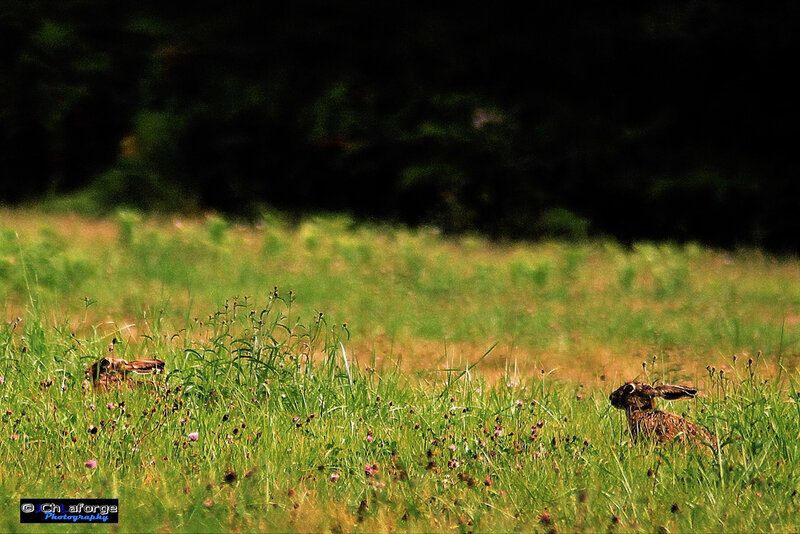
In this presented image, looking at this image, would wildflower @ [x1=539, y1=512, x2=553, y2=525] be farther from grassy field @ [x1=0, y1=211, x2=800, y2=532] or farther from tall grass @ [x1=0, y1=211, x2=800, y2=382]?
tall grass @ [x1=0, y1=211, x2=800, y2=382]

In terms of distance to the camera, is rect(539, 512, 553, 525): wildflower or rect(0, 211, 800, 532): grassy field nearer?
rect(539, 512, 553, 525): wildflower

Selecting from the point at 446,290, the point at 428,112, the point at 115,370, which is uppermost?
the point at 428,112

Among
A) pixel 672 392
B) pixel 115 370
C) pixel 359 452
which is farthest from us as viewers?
pixel 115 370

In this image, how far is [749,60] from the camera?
42.4 feet

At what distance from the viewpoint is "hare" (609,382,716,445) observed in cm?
367

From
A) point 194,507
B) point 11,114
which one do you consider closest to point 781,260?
point 194,507

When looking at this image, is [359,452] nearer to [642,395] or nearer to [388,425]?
[388,425]

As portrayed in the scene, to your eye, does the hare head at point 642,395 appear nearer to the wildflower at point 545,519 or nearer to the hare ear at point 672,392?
the hare ear at point 672,392

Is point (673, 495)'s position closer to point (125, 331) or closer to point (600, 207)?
point (125, 331)

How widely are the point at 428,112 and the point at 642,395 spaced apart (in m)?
10.9

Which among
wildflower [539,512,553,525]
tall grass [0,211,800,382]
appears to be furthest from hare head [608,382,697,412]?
tall grass [0,211,800,382]

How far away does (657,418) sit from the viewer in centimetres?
374

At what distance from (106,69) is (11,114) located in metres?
1.84

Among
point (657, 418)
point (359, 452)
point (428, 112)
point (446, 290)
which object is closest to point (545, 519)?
point (359, 452)
